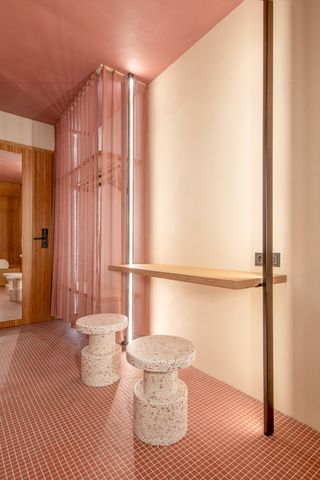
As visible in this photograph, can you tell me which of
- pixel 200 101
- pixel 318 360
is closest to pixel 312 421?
pixel 318 360

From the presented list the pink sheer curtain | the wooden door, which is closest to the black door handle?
the wooden door

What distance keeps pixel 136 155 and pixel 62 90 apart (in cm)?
105

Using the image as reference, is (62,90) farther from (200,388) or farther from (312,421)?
(312,421)

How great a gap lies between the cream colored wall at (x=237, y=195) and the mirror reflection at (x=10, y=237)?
68.9 inches

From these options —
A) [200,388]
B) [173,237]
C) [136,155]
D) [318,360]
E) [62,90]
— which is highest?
[62,90]

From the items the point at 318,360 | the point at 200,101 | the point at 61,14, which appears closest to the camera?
the point at 318,360

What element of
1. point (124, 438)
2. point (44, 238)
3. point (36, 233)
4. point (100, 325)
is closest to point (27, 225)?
point (36, 233)

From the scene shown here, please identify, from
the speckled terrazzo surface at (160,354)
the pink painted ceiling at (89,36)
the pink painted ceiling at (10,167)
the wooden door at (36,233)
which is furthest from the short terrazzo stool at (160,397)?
the pink painted ceiling at (10,167)

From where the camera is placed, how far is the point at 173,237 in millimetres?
2426

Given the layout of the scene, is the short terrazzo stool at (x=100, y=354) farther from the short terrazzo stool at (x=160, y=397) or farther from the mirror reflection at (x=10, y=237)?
the mirror reflection at (x=10, y=237)

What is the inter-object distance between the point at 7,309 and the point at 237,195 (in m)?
2.95

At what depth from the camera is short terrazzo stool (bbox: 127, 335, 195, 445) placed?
1.32 meters

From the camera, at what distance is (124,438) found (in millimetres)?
1383

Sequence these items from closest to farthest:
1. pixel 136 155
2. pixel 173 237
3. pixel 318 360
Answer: pixel 318 360
pixel 173 237
pixel 136 155
